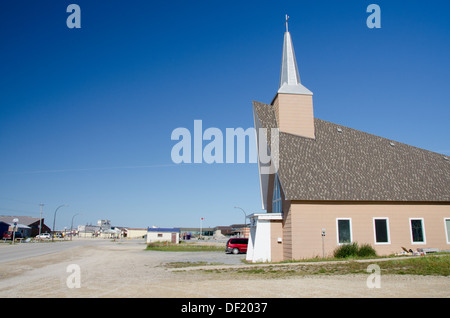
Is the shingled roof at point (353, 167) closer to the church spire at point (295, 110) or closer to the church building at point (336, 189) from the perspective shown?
the church building at point (336, 189)

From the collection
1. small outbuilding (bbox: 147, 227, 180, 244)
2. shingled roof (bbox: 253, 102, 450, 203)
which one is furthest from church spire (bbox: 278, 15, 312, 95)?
small outbuilding (bbox: 147, 227, 180, 244)

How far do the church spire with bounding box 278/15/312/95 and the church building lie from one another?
0.57 ft

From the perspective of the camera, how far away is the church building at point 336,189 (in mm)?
22172

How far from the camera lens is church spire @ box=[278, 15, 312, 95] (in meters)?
27.6

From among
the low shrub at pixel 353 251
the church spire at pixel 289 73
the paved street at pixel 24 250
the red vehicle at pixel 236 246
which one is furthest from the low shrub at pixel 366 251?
the paved street at pixel 24 250

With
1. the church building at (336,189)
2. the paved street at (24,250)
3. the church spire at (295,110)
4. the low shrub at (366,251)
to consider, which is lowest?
the paved street at (24,250)

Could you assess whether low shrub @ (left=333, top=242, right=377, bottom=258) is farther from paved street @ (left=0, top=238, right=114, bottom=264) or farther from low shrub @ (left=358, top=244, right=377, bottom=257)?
paved street @ (left=0, top=238, right=114, bottom=264)

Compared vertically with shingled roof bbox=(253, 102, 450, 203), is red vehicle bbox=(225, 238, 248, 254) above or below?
below

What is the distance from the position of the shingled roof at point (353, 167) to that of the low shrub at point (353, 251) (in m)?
3.06

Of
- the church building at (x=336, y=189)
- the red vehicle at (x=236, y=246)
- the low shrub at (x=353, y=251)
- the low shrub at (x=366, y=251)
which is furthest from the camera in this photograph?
the red vehicle at (x=236, y=246)

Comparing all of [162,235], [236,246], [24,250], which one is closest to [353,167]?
[236,246]

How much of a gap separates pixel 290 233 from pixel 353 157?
8.81 m

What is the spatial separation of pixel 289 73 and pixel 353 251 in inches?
610
